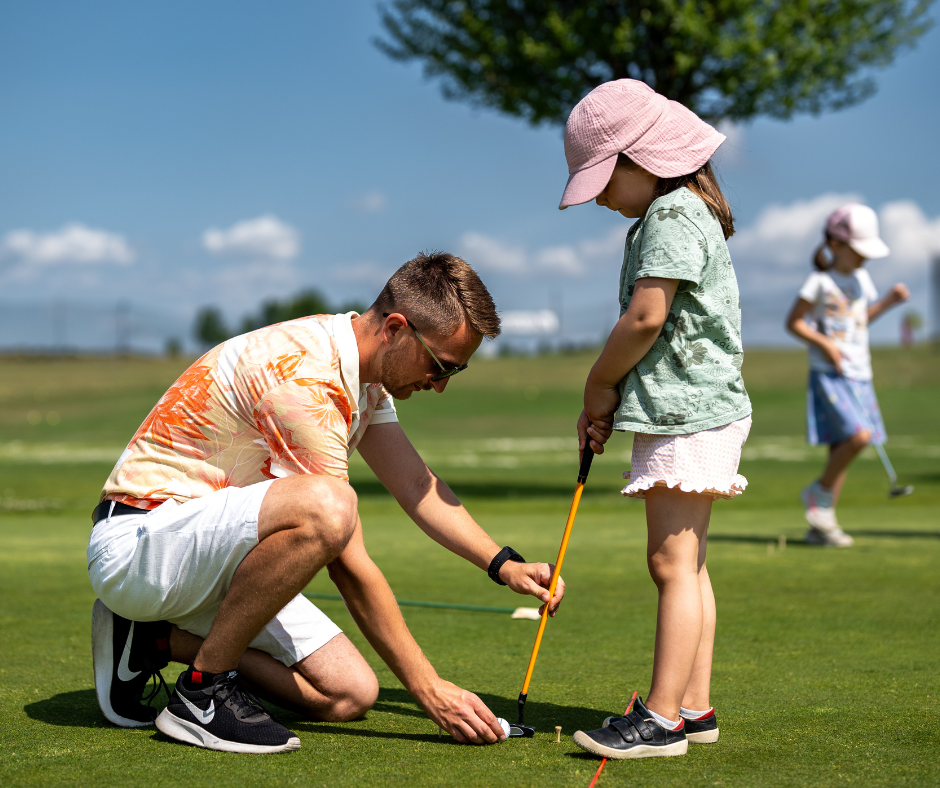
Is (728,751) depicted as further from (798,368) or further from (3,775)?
(798,368)

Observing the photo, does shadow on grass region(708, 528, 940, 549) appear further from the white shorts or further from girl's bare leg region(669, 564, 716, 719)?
the white shorts

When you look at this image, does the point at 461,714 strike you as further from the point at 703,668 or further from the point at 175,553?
the point at 175,553

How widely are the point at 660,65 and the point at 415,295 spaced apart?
10.8 meters

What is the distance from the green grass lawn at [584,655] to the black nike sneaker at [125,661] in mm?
92

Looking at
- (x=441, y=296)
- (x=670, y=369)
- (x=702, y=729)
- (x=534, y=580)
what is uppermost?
(x=441, y=296)

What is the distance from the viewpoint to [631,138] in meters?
2.96

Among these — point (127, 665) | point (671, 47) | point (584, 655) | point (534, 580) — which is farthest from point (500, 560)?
point (671, 47)

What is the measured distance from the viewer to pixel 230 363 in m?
3.03

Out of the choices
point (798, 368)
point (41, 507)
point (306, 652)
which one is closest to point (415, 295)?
point (306, 652)

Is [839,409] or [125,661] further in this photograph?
[839,409]

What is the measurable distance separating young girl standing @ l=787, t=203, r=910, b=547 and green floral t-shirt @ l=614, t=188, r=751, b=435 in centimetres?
458

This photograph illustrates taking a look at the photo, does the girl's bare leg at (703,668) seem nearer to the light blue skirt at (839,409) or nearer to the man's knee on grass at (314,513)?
the man's knee on grass at (314,513)

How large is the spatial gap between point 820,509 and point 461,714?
16.1 ft

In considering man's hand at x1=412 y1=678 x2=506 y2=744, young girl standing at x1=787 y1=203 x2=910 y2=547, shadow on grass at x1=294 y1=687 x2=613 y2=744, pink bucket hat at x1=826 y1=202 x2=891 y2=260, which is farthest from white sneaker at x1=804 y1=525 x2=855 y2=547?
man's hand at x1=412 y1=678 x2=506 y2=744
